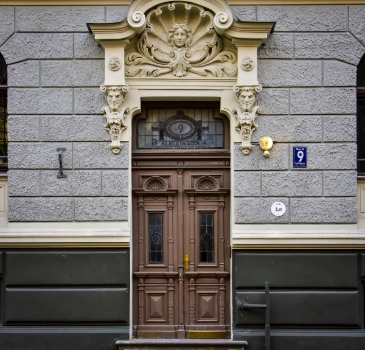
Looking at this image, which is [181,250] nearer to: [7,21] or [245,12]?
[245,12]

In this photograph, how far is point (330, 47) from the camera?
745 centimetres

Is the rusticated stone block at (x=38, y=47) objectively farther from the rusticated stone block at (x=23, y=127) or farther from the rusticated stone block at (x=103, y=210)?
the rusticated stone block at (x=103, y=210)

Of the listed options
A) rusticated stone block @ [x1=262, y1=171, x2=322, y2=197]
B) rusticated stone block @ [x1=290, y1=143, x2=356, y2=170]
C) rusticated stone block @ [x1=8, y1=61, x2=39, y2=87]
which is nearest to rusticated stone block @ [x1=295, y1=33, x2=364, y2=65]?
rusticated stone block @ [x1=290, y1=143, x2=356, y2=170]

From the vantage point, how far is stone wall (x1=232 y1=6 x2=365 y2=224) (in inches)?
291

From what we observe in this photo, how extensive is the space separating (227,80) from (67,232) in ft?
9.79

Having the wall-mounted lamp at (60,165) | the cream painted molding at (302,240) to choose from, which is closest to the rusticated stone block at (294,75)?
the cream painted molding at (302,240)

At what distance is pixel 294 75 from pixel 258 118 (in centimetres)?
77

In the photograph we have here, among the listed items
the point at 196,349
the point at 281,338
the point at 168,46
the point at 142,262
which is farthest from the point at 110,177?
the point at 281,338

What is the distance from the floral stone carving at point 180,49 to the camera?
7480 mm

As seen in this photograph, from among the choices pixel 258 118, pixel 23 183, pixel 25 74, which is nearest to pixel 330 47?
pixel 258 118

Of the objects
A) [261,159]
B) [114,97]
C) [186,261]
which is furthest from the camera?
[186,261]

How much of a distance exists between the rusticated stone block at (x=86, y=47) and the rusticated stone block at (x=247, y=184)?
8.18 ft

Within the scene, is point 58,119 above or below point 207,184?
above

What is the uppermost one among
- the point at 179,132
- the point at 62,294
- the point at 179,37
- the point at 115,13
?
the point at 115,13
